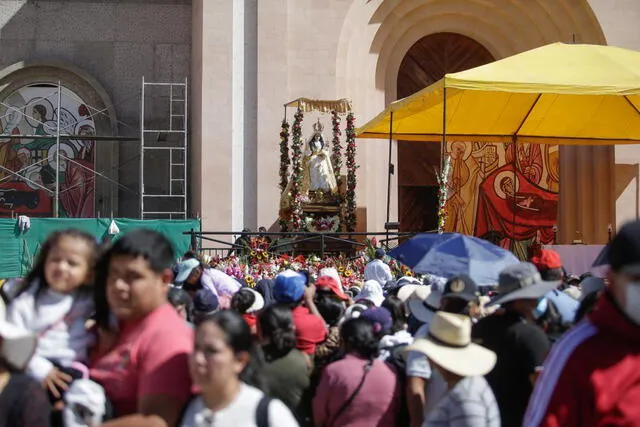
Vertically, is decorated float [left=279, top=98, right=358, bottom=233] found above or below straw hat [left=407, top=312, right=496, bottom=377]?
above

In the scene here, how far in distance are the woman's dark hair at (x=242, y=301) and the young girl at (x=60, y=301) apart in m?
3.36

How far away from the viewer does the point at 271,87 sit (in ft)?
65.4

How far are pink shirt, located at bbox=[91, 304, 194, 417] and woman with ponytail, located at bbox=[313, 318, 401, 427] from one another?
1686 mm

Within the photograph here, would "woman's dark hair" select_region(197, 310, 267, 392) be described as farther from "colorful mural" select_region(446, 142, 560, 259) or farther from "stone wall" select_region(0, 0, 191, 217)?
"stone wall" select_region(0, 0, 191, 217)

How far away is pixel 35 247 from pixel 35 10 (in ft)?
27.2

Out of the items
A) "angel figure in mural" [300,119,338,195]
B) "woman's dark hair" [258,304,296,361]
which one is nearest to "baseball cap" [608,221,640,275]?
"woman's dark hair" [258,304,296,361]

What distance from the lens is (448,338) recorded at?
175 inches

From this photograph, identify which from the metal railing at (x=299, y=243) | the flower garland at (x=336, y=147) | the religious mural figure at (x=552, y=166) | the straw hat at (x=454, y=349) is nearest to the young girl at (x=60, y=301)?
the straw hat at (x=454, y=349)

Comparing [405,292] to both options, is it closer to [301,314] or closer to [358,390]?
[301,314]

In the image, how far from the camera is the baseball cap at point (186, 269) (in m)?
9.02

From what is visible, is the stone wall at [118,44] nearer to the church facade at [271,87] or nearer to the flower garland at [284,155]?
the church facade at [271,87]

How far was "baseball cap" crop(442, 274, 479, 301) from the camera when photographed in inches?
198

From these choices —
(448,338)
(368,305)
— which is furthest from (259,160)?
(448,338)

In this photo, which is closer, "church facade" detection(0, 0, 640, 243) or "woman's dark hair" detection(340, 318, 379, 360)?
"woman's dark hair" detection(340, 318, 379, 360)
